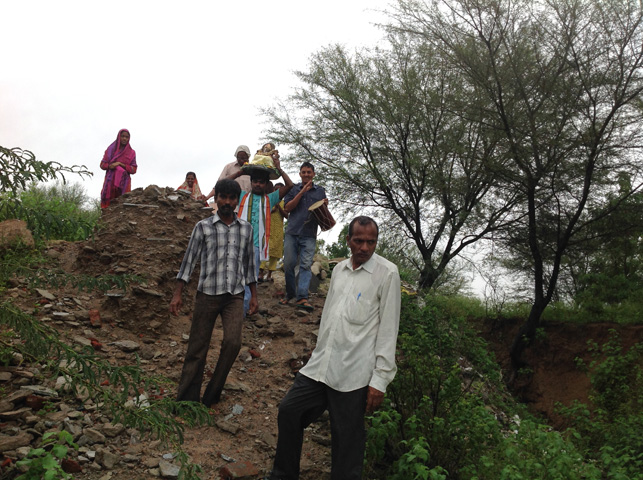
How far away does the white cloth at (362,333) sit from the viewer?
10.8 feet

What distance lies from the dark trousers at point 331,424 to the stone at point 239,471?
62 cm

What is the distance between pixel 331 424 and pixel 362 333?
61cm

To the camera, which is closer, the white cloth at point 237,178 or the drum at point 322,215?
the drum at point 322,215

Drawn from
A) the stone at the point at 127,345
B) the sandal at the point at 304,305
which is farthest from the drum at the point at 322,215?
the stone at the point at 127,345

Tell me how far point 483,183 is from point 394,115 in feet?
9.53

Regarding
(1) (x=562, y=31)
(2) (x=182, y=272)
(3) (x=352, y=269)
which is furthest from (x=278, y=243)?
(1) (x=562, y=31)

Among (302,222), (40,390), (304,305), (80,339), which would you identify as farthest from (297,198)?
(40,390)

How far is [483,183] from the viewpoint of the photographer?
1371 centimetres

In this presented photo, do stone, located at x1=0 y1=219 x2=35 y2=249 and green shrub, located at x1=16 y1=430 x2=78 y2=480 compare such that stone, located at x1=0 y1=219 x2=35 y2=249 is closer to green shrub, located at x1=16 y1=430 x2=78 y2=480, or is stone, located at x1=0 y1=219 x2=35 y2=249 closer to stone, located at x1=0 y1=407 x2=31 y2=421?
stone, located at x1=0 y1=407 x2=31 y2=421

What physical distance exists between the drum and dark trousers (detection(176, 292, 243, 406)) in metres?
3.27

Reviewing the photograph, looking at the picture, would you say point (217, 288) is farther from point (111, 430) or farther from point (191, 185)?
point (191, 185)

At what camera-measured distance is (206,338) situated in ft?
15.3

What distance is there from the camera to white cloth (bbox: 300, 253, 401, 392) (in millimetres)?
3283

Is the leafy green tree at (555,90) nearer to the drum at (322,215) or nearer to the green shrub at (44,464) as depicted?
the drum at (322,215)
